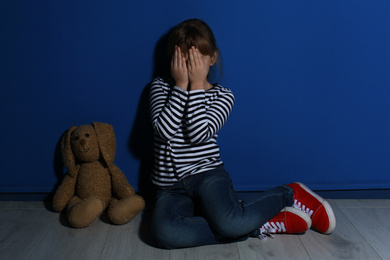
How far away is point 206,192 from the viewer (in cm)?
106

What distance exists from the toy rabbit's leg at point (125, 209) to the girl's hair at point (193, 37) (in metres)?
0.45

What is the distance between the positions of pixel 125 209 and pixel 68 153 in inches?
9.6

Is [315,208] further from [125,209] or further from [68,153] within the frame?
[68,153]

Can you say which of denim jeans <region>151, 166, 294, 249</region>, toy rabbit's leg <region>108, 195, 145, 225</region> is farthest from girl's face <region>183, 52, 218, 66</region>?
toy rabbit's leg <region>108, 195, 145, 225</region>

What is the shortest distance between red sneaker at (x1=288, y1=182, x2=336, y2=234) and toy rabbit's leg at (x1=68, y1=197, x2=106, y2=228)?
0.57 m

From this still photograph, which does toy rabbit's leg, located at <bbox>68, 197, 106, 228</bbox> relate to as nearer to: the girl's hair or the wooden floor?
the wooden floor

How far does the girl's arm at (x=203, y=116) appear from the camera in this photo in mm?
1062

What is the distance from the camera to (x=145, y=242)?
1043 millimetres

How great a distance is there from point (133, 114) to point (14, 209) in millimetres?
488

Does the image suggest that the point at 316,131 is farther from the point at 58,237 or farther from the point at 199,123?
→ the point at 58,237

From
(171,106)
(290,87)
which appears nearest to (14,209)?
(171,106)

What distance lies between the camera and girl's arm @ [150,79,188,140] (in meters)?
1.07

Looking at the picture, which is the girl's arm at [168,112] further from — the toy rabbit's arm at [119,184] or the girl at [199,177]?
the toy rabbit's arm at [119,184]

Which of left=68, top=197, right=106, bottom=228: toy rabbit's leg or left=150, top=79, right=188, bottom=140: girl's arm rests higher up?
left=150, top=79, right=188, bottom=140: girl's arm
